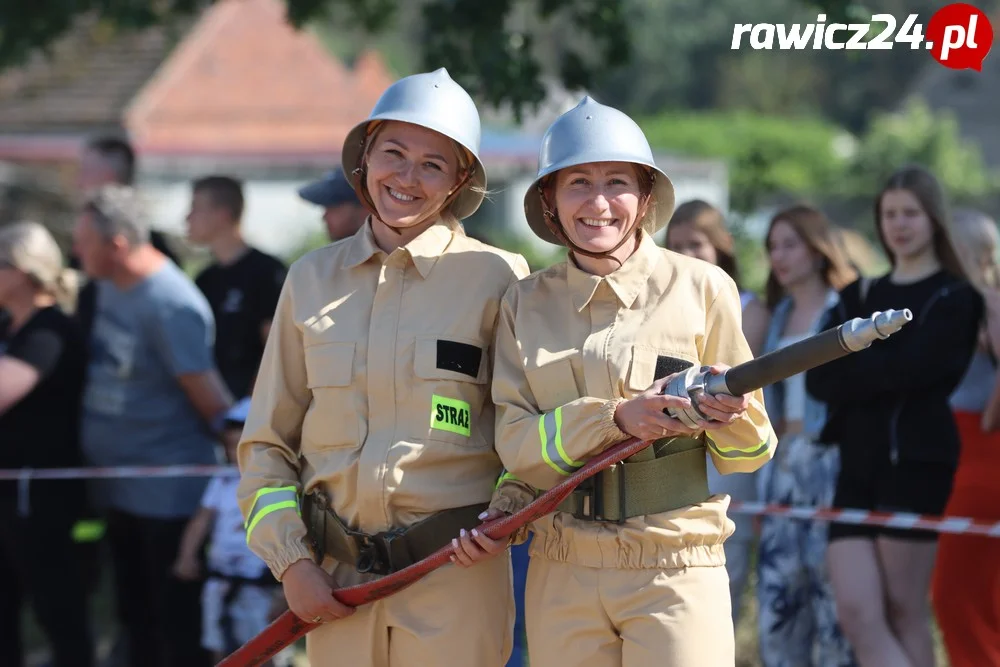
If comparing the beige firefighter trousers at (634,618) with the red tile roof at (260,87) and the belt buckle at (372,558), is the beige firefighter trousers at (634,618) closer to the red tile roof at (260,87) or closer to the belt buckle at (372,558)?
the belt buckle at (372,558)

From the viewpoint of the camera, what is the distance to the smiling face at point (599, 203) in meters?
3.42

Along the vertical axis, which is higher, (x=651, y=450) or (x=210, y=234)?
(x=210, y=234)

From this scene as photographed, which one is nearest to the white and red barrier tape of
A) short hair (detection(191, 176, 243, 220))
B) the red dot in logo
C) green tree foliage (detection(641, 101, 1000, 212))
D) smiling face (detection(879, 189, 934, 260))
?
smiling face (detection(879, 189, 934, 260))

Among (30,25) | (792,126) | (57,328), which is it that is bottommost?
(57,328)

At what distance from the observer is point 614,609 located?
3.27m

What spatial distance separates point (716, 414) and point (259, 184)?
2982cm

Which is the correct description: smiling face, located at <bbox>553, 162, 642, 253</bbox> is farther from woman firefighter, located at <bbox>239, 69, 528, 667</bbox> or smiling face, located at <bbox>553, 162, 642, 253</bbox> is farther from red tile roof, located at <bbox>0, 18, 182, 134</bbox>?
red tile roof, located at <bbox>0, 18, 182, 134</bbox>

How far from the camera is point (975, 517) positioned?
17.6ft

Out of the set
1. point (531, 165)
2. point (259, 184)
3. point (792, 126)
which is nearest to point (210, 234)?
point (531, 165)

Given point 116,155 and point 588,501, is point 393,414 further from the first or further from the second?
point 116,155

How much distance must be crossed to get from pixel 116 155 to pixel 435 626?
16.4 ft

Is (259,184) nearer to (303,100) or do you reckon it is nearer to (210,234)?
(303,100)

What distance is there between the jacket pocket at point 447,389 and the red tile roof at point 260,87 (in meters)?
32.7

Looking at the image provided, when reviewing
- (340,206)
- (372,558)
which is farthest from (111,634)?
(372,558)
